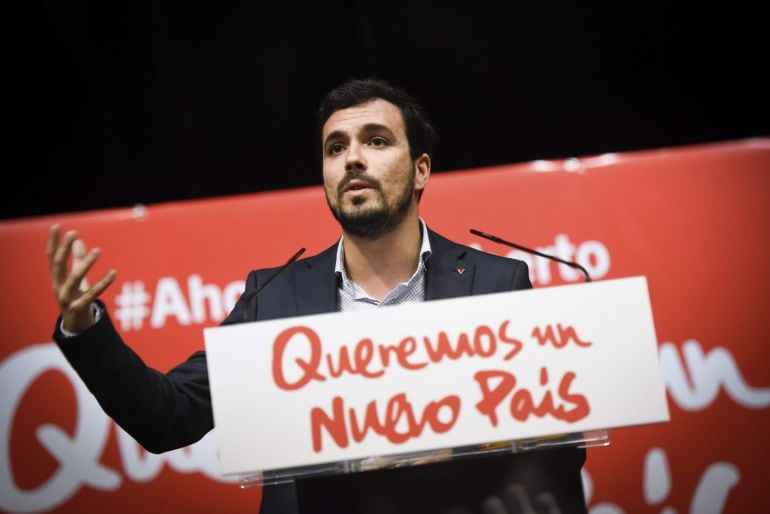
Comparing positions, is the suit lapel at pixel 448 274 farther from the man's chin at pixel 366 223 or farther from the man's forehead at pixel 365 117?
the man's forehead at pixel 365 117

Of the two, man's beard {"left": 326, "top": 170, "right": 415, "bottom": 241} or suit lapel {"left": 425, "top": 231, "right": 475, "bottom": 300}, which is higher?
man's beard {"left": 326, "top": 170, "right": 415, "bottom": 241}

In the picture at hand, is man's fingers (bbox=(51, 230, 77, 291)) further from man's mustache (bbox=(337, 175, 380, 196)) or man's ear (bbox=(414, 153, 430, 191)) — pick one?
man's ear (bbox=(414, 153, 430, 191))

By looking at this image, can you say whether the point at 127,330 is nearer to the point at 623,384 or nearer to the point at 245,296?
the point at 245,296

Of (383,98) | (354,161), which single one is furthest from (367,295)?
(383,98)

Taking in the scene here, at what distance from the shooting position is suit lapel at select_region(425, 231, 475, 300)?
50.9 inches

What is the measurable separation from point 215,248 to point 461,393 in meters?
1.37

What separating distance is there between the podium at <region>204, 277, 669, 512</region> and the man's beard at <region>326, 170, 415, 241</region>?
1.21ft

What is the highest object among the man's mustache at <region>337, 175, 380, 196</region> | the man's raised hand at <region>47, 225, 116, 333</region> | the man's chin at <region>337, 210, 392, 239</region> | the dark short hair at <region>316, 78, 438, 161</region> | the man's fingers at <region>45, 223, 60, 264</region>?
the dark short hair at <region>316, 78, 438, 161</region>

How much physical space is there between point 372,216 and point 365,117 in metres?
0.21

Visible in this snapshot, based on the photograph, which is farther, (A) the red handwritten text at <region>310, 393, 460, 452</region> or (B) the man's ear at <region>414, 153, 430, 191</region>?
(B) the man's ear at <region>414, 153, 430, 191</region>

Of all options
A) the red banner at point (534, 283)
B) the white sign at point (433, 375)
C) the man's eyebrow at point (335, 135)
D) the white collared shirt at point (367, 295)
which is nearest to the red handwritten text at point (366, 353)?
the white sign at point (433, 375)

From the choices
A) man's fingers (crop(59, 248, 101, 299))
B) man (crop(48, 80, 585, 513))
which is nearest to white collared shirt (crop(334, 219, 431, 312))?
man (crop(48, 80, 585, 513))

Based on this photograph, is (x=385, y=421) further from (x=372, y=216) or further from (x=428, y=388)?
(x=372, y=216)

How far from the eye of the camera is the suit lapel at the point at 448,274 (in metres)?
1.29
